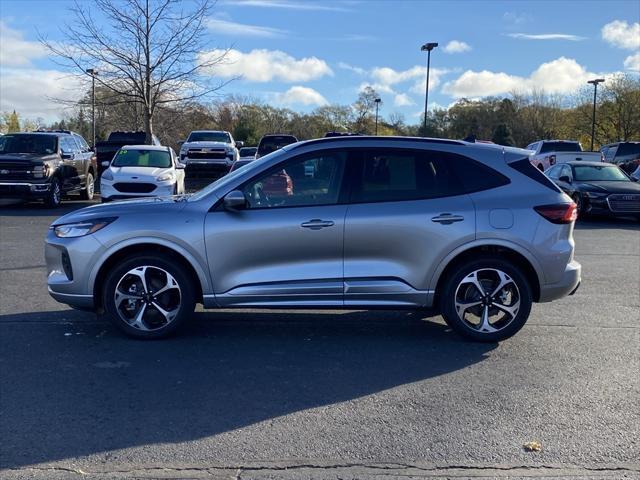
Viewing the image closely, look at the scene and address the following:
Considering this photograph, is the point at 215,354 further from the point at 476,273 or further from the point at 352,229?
the point at 476,273

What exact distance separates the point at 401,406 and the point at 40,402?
247cm

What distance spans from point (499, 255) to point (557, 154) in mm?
19124

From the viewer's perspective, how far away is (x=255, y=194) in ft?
19.0

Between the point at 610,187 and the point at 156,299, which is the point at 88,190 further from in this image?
the point at 156,299

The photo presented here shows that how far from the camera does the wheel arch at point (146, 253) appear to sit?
569 cm

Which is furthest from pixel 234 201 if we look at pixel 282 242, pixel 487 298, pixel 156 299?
pixel 487 298

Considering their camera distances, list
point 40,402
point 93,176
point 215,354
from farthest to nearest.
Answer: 1. point 93,176
2. point 215,354
3. point 40,402

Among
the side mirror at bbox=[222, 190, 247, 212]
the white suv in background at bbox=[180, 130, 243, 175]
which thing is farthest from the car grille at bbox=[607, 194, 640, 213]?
the side mirror at bbox=[222, 190, 247, 212]

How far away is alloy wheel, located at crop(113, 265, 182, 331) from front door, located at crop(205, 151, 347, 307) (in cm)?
41

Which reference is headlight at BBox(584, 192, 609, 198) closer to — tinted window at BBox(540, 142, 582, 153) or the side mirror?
tinted window at BBox(540, 142, 582, 153)

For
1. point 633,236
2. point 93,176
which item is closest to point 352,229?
point 633,236

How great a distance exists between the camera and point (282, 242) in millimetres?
5652

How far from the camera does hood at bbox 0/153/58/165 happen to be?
16438mm

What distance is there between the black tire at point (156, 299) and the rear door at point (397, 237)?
1442 mm
